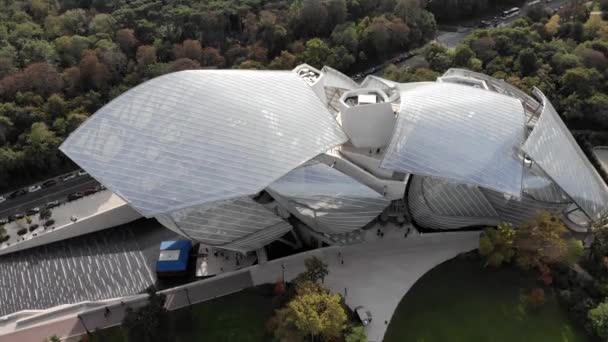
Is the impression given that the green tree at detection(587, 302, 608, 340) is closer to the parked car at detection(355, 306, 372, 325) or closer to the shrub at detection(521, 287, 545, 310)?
the shrub at detection(521, 287, 545, 310)

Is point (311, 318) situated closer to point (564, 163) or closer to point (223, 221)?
point (223, 221)

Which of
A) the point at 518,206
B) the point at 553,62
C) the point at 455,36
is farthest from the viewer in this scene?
the point at 455,36

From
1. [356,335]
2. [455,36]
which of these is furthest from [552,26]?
[356,335]

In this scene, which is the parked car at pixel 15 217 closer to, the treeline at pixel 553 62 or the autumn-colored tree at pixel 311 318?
the autumn-colored tree at pixel 311 318

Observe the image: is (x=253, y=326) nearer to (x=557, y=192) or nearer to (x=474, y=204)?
(x=474, y=204)

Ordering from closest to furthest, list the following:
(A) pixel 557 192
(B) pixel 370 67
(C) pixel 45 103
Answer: (A) pixel 557 192 < (C) pixel 45 103 < (B) pixel 370 67

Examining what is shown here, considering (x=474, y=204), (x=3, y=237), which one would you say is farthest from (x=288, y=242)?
(x=3, y=237)

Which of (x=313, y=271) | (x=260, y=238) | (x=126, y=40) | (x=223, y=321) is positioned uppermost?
(x=126, y=40)
